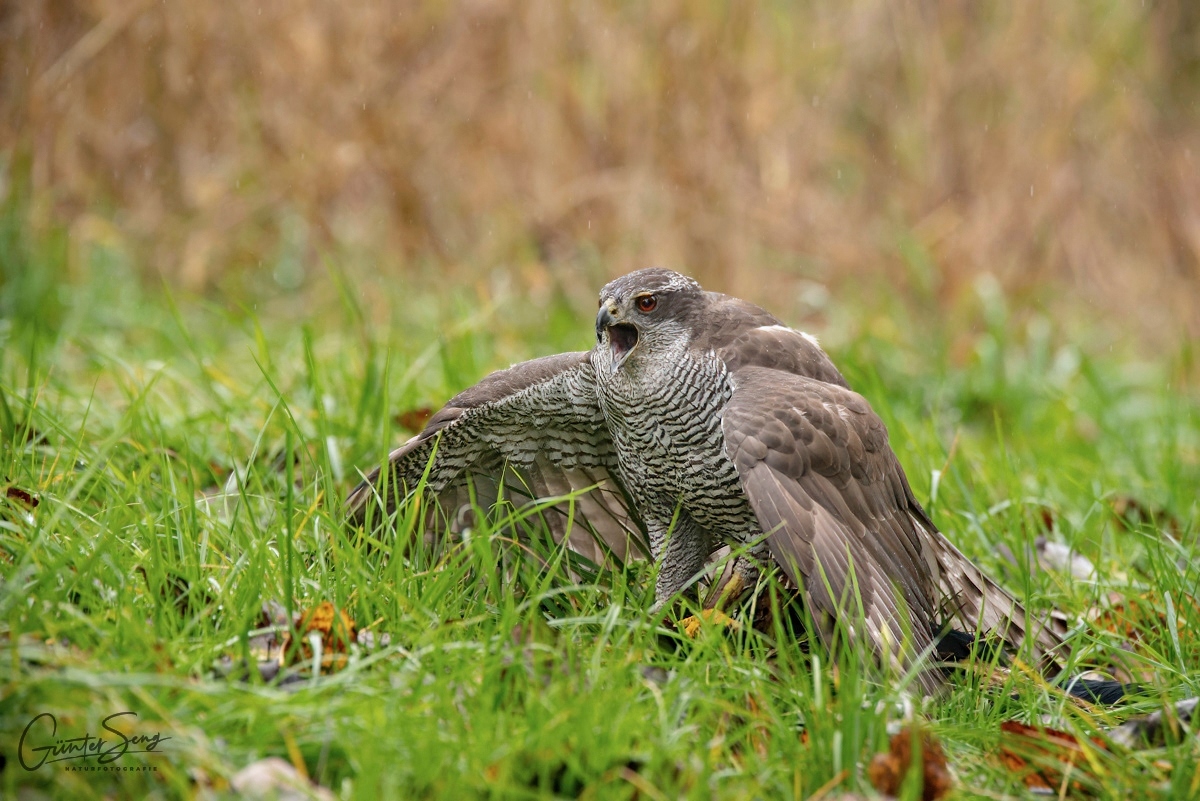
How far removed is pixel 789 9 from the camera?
25.8 feet

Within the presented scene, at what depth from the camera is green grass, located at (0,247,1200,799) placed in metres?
2.16

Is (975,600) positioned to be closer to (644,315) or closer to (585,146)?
(644,315)

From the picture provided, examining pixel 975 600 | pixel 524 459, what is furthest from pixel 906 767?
pixel 524 459

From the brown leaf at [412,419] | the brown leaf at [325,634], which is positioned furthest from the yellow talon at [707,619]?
the brown leaf at [412,419]

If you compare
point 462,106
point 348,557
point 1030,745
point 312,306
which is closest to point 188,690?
point 348,557

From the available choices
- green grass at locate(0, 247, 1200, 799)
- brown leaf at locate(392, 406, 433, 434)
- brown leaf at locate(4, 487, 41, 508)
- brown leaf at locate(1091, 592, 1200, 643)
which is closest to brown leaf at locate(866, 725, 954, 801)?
green grass at locate(0, 247, 1200, 799)

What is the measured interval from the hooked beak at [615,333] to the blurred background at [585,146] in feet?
11.6

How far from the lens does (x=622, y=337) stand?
11.9ft

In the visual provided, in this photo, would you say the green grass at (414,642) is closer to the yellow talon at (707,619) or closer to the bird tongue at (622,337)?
the yellow talon at (707,619)

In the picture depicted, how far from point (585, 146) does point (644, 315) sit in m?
4.19

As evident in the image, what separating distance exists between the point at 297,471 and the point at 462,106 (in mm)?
4016

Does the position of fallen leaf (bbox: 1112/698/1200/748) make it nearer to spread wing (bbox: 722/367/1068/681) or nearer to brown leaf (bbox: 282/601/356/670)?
spread wing (bbox: 722/367/1068/681)

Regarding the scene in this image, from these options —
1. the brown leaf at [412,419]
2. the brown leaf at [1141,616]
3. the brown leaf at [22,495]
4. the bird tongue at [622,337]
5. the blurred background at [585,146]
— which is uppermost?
the blurred background at [585,146]

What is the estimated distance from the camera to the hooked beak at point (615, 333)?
138 inches
